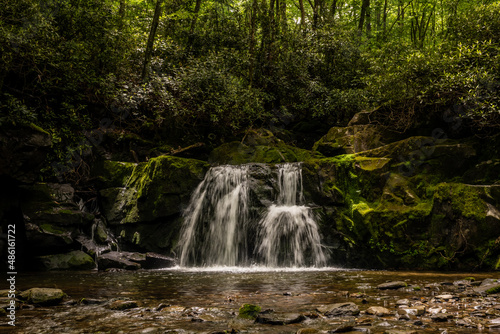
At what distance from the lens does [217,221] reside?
35.3 ft

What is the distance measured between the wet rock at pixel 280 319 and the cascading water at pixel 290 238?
5656 mm

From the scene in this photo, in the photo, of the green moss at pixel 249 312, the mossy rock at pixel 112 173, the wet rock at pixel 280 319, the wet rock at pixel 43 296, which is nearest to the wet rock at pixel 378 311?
the wet rock at pixel 280 319

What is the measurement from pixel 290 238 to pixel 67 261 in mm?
6125

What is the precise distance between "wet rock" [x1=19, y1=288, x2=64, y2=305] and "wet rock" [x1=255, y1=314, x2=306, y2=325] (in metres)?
2.94

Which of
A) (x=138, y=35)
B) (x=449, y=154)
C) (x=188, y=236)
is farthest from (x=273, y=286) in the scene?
(x=138, y=35)

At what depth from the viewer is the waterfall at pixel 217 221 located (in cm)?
1022

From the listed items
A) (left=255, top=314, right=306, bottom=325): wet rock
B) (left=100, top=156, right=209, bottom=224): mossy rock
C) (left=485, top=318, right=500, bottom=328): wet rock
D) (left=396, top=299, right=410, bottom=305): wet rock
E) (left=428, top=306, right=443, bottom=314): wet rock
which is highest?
(left=100, top=156, right=209, bottom=224): mossy rock

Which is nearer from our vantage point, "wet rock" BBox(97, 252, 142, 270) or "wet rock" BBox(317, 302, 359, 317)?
"wet rock" BBox(317, 302, 359, 317)

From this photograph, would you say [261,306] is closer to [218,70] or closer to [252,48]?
[218,70]

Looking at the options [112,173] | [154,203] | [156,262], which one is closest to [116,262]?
[156,262]

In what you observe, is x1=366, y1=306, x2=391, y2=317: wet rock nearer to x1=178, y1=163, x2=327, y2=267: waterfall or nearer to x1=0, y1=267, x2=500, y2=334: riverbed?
x1=0, y1=267, x2=500, y2=334: riverbed

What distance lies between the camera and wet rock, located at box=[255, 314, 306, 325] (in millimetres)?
3691

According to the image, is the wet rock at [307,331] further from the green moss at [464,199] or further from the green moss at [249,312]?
the green moss at [464,199]

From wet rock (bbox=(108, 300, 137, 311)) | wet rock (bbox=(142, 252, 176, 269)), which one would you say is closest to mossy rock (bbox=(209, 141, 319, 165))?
wet rock (bbox=(142, 252, 176, 269))
